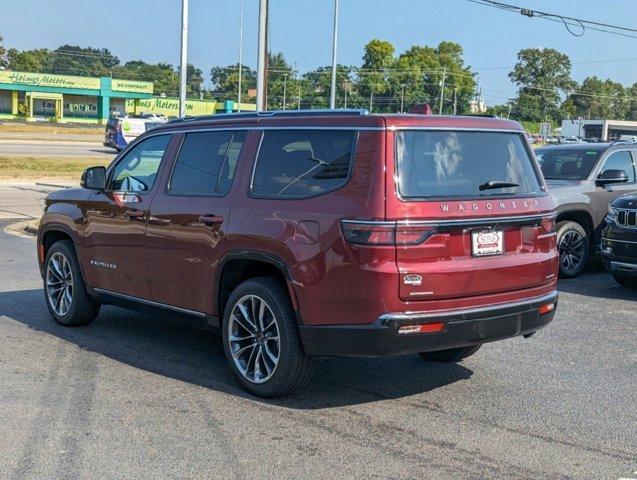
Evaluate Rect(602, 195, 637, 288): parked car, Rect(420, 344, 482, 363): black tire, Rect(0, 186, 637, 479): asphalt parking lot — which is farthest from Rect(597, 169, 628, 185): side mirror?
Rect(420, 344, 482, 363): black tire

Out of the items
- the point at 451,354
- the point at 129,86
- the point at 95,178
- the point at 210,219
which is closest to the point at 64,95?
the point at 129,86

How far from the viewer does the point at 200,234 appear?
583 cm

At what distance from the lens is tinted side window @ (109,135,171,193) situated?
661cm

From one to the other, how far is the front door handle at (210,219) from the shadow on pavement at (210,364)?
90 centimetres

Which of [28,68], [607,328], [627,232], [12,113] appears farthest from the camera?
[28,68]

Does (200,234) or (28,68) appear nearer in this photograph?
(200,234)

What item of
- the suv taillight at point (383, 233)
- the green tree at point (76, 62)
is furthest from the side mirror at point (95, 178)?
the green tree at point (76, 62)

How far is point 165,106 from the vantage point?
9538 cm

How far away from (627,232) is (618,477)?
5819 millimetres

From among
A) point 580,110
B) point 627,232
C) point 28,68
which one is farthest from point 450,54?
point 627,232

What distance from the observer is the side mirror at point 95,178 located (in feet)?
23.0

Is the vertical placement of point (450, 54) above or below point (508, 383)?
above

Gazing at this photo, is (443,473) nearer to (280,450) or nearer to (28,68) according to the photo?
(280,450)

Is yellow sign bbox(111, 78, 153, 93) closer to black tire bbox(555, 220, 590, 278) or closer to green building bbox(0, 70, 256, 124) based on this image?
green building bbox(0, 70, 256, 124)
